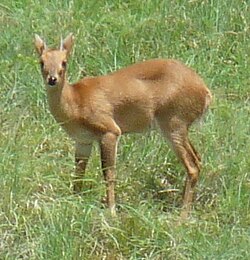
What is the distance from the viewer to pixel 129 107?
7.25 metres

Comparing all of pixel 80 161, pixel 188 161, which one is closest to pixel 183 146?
pixel 188 161

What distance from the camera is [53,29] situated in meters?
9.26

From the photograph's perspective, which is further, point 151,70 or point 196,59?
point 196,59

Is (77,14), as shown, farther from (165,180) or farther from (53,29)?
(165,180)

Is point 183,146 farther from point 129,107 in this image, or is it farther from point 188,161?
point 129,107

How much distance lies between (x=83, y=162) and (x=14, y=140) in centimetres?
45

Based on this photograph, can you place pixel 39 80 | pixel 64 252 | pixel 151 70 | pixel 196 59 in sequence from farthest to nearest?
pixel 196 59 → pixel 39 80 → pixel 151 70 → pixel 64 252

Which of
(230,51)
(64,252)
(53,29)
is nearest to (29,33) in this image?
(53,29)

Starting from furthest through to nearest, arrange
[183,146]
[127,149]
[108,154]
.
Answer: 1. [127,149]
2. [183,146]
3. [108,154]

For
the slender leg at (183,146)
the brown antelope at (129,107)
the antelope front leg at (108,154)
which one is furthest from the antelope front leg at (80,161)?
the slender leg at (183,146)

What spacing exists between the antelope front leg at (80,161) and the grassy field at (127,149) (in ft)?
0.22

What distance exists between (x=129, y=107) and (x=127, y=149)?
352 mm

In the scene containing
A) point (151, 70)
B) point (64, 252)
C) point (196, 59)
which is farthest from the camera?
point (196, 59)

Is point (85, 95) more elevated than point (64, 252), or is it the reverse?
point (85, 95)
